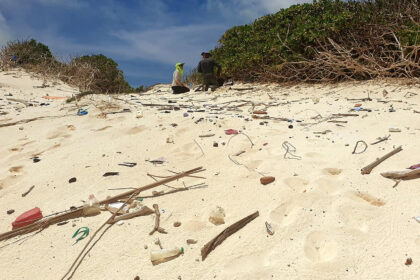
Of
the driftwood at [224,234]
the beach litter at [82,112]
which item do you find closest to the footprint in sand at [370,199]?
the driftwood at [224,234]

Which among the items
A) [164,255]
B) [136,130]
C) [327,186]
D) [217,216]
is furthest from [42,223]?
[136,130]

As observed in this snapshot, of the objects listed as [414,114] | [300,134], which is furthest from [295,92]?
[300,134]

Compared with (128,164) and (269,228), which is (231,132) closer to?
(128,164)

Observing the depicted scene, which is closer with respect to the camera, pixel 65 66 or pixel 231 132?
pixel 231 132

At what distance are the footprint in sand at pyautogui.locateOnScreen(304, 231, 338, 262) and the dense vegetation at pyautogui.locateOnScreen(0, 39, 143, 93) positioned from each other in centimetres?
1196

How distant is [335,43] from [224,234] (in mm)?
5141

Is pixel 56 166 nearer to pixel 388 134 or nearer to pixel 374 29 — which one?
pixel 388 134

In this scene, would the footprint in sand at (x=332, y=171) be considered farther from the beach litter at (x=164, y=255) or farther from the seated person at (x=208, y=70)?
the seated person at (x=208, y=70)

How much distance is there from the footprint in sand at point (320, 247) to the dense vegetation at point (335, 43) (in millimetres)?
4398

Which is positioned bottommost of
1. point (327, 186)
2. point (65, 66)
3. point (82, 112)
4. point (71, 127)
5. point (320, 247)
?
point (320, 247)

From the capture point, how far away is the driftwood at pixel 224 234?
1487mm

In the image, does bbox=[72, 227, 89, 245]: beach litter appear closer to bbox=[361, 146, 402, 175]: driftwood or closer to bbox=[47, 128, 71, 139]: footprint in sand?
bbox=[361, 146, 402, 175]: driftwood

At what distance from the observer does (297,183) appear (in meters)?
2.01

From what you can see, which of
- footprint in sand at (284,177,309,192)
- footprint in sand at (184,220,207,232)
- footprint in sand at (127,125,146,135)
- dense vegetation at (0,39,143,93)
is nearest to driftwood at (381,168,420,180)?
footprint in sand at (284,177,309,192)
